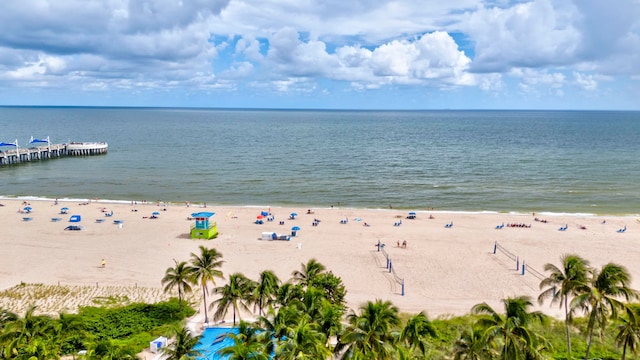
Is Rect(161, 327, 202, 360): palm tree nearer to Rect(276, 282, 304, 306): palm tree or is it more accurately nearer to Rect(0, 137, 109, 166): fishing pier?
Rect(276, 282, 304, 306): palm tree

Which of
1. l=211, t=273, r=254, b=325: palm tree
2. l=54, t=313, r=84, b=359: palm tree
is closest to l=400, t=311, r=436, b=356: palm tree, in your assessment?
l=211, t=273, r=254, b=325: palm tree

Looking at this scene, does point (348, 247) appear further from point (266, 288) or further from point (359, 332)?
point (359, 332)

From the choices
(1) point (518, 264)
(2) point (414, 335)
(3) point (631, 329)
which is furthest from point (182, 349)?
(1) point (518, 264)

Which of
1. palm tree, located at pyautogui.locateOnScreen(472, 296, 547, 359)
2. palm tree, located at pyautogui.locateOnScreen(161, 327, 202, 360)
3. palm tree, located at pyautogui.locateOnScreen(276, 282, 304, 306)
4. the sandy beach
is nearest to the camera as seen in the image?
palm tree, located at pyautogui.locateOnScreen(472, 296, 547, 359)

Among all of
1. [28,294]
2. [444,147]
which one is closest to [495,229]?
[28,294]

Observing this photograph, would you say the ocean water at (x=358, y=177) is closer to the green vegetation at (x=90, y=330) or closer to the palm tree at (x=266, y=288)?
the green vegetation at (x=90, y=330)
